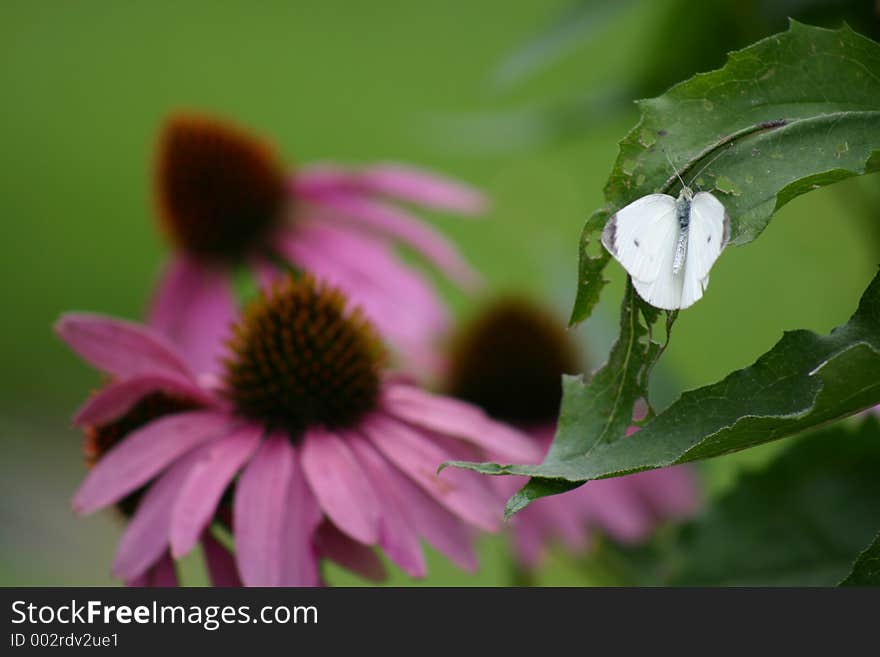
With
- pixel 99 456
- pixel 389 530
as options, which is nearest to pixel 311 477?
pixel 389 530

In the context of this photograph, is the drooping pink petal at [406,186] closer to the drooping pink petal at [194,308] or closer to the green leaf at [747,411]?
the drooping pink petal at [194,308]

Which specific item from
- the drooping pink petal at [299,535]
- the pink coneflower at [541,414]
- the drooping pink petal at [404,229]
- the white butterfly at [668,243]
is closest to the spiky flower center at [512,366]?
the pink coneflower at [541,414]

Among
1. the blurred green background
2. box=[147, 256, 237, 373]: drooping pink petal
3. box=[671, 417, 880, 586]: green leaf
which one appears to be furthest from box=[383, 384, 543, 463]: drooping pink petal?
the blurred green background

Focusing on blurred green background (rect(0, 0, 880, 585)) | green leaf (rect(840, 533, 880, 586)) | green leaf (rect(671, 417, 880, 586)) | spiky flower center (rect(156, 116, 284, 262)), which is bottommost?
green leaf (rect(840, 533, 880, 586))

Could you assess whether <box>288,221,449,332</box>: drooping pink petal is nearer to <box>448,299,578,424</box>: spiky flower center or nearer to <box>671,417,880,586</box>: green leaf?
<box>448,299,578,424</box>: spiky flower center

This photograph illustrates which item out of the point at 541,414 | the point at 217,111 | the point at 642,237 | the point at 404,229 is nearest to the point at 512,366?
the point at 541,414

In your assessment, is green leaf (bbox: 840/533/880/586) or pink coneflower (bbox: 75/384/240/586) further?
pink coneflower (bbox: 75/384/240/586)

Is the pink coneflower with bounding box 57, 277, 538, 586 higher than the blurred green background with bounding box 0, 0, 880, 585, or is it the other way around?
the blurred green background with bounding box 0, 0, 880, 585

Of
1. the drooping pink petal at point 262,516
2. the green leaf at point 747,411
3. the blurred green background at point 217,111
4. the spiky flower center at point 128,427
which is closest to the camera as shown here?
the green leaf at point 747,411

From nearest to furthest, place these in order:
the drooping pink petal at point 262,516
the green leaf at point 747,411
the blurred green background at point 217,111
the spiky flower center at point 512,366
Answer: the green leaf at point 747,411, the drooping pink petal at point 262,516, the spiky flower center at point 512,366, the blurred green background at point 217,111
